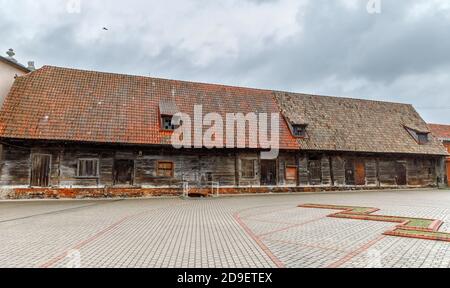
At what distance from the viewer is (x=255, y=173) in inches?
877

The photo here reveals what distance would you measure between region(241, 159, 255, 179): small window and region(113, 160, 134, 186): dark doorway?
A: 7.38m

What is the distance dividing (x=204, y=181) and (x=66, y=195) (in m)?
8.21

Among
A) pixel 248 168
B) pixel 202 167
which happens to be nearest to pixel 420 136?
pixel 248 168

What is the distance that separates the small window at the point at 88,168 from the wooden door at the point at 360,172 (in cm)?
1892

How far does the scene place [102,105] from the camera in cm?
2067

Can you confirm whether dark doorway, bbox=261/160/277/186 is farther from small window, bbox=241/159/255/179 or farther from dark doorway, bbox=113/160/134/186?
dark doorway, bbox=113/160/134/186

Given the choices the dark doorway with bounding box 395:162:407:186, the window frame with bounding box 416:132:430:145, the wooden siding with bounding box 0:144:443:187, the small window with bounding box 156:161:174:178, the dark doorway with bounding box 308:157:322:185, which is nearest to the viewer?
the wooden siding with bounding box 0:144:443:187

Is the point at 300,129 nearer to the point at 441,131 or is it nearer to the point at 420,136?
the point at 420,136

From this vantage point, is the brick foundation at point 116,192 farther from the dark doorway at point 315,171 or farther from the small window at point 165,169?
the dark doorway at point 315,171

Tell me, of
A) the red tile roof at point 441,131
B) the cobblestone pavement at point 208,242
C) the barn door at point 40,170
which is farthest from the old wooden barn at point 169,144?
the cobblestone pavement at point 208,242

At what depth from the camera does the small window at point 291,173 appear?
23.0m

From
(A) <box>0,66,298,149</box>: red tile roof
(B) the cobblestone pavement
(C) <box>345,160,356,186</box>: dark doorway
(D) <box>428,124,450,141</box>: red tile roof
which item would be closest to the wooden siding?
(C) <box>345,160,356,186</box>: dark doorway

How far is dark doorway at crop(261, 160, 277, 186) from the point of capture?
2245 centimetres
